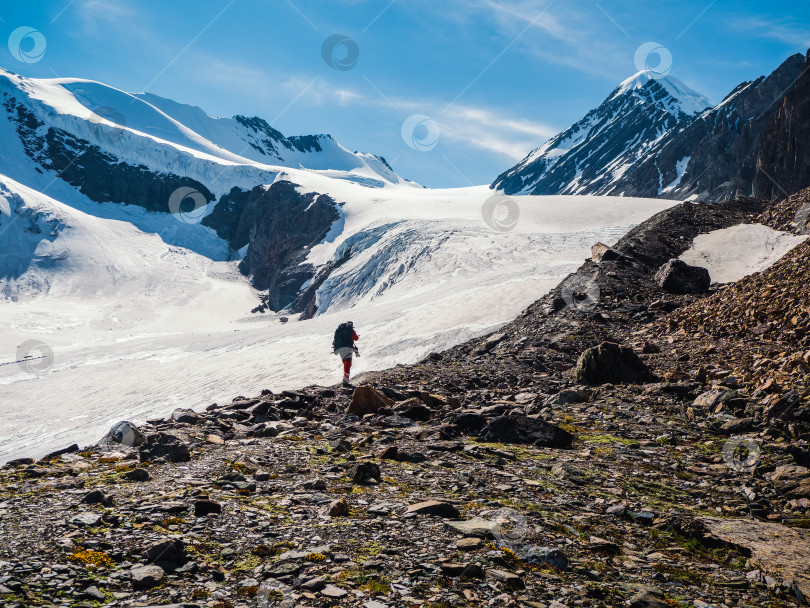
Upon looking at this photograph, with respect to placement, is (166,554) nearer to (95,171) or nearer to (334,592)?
(334,592)

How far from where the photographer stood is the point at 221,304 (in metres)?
88.8

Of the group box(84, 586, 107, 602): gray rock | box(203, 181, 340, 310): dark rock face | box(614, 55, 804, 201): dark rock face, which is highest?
box(614, 55, 804, 201): dark rock face

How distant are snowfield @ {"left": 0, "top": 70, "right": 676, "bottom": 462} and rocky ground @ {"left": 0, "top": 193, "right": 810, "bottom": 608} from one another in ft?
39.0

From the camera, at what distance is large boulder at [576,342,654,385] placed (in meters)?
13.9

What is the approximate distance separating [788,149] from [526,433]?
322 feet

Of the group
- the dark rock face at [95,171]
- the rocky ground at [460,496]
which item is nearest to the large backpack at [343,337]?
the rocky ground at [460,496]

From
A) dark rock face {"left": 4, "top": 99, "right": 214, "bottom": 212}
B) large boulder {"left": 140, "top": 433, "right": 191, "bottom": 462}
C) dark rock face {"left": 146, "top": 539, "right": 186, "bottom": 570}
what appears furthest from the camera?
dark rock face {"left": 4, "top": 99, "right": 214, "bottom": 212}

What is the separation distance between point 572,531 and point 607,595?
4.22ft

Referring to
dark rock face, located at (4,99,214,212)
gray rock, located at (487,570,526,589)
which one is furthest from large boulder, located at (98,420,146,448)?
dark rock face, located at (4,99,214,212)

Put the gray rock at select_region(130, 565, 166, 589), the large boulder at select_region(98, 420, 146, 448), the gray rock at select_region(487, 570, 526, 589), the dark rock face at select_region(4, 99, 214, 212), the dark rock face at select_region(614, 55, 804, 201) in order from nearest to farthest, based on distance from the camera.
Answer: the gray rock at select_region(130, 565, 166, 589)
the gray rock at select_region(487, 570, 526, 589)
the large boulder at select_region(98, 420, 146, 448)
the dark rock face at select_region(4, 99, 214, 212)
the dark rock face at select_region(614, 55, 804, 201)

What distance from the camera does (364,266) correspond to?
58.3 metres

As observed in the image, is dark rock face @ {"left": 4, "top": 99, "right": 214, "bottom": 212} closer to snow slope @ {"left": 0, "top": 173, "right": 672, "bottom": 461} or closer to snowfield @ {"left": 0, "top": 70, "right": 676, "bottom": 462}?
snowfield @ {"left": 0, "top": 70, "right": 676, "bottom": 462}

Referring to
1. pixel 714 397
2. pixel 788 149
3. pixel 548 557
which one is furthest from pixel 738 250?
pixel 788 149

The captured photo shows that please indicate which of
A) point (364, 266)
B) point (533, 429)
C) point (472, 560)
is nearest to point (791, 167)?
point (364, 266)
